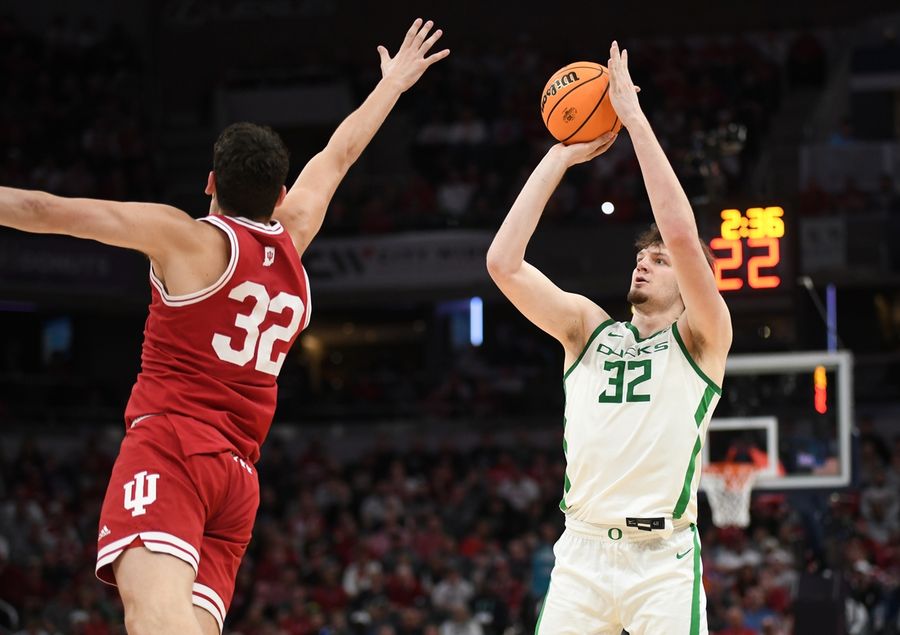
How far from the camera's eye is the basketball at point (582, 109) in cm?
579

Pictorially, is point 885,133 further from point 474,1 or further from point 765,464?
point 765,464

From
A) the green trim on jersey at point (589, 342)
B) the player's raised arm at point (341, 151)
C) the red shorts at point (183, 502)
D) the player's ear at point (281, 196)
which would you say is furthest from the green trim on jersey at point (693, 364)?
the red shorts at point (183, 502)

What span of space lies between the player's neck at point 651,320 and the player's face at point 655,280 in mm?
36

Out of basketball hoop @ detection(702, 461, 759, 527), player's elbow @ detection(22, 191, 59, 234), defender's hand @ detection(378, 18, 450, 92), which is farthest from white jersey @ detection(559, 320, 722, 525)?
basketball hoop @ detection(702, 461, 759, 527)

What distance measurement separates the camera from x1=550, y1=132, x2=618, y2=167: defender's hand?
572cm

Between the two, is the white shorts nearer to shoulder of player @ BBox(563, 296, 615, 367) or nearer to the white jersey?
the white jersey

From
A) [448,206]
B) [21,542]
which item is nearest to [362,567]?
[21,542]

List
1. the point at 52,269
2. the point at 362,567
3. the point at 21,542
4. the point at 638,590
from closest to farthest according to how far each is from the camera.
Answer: the point at 638,590
the point at 362,567
the point at 21,542
the point at 52,269

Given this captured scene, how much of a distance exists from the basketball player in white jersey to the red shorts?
136cm

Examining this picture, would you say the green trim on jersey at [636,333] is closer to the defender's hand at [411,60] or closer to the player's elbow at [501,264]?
the player's elbow at [501,264]

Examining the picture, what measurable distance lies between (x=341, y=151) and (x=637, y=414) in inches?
59.5

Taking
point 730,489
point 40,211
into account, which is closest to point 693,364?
point 40,211

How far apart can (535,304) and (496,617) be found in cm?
988

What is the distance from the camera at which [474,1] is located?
90.2 feet
